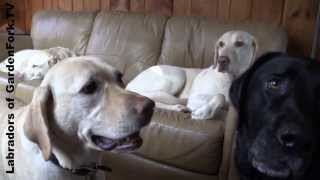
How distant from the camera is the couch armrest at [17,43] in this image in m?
3.55

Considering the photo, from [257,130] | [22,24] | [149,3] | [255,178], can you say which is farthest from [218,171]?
[22,24]

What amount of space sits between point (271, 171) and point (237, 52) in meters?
1.32

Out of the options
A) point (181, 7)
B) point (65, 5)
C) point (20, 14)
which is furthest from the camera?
point (20, 14)

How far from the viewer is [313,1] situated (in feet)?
9.50

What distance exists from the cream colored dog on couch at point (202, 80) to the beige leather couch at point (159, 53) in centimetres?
13

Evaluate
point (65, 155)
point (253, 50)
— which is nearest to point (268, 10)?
point (253, 50)

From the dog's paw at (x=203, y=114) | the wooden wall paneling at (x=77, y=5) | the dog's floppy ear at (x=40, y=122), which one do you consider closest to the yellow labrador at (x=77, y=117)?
the dog's floppy ear at (x=40, y=122)

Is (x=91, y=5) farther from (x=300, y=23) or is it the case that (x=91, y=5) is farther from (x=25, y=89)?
(x=300, y=23)

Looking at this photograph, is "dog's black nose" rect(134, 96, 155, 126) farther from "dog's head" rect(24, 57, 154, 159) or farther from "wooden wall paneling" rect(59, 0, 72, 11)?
"wooden wall paneling" rect(59, 0, 72, 11)

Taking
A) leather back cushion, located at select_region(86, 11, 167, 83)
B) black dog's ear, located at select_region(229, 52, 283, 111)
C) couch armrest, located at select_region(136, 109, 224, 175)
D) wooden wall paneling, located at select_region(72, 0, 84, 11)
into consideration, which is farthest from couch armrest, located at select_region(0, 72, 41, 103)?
black dog's ear, located at select_region(229, 52, 283, 111)

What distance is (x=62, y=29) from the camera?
3.62 metres

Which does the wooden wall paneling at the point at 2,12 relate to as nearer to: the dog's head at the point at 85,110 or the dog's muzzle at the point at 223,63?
the dog's muzzle at the point at 223,63

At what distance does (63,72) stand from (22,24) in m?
3.44

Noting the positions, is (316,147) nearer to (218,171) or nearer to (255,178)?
(255,178)
